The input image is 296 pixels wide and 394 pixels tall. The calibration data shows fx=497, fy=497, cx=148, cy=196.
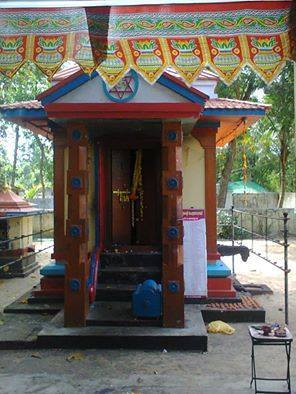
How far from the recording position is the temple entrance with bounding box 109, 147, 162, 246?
884 cm

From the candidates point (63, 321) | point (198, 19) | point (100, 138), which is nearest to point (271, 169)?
point (100, 138)

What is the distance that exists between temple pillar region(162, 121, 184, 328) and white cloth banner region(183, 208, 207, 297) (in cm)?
130

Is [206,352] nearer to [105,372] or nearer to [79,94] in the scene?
[105,372]

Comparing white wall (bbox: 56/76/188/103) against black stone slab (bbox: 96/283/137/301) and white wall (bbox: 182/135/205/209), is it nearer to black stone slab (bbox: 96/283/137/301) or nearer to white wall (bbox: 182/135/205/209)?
white wall (bbox: 182/135/205/209)

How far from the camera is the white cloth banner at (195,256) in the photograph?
7.68 metres

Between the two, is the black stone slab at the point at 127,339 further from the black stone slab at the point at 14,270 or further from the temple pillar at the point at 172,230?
the black stone slab at the point at 14,270

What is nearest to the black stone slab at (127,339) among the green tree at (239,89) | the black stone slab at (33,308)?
the black stone slab at (33,308)

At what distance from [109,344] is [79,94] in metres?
3.16

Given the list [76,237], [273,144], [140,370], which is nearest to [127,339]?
[140,370]

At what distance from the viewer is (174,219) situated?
21.1ft

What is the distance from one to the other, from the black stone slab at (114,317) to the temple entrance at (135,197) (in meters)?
1.92

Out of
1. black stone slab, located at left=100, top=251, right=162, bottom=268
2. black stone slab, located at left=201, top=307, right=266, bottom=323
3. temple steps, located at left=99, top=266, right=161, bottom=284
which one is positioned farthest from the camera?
black stone slab, located at left=100, top=251, right=162, bottom=268

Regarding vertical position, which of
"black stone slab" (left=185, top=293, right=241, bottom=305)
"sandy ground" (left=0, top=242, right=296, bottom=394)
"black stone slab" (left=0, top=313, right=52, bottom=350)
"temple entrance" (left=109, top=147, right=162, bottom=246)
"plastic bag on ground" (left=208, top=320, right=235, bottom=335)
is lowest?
"sandy ground" (left=0, top=242, right=296, bottom=394)

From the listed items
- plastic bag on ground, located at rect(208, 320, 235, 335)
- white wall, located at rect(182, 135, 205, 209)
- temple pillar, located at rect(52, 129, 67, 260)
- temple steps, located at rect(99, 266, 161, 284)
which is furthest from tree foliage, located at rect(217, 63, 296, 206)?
temple pillar, located at rect(52, 129, 67, 260)
